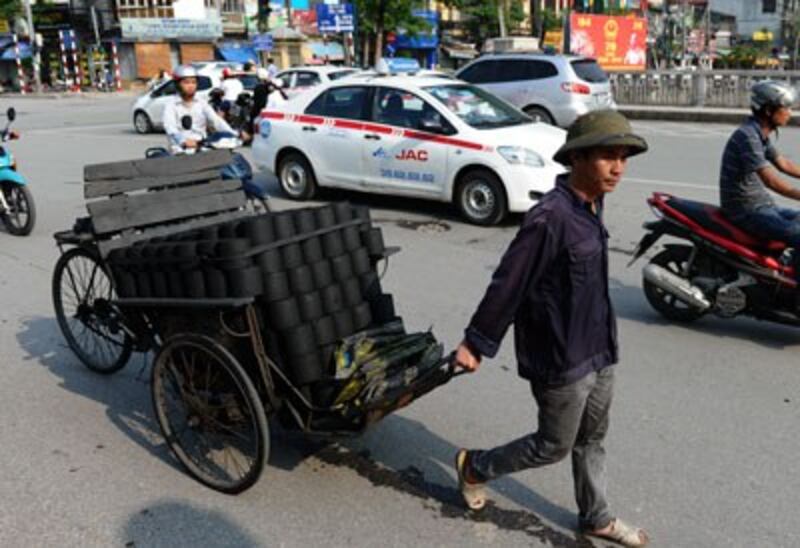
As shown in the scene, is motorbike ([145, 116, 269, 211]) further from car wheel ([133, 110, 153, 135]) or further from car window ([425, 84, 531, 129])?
car wheel ([133, 110, 153, 135])

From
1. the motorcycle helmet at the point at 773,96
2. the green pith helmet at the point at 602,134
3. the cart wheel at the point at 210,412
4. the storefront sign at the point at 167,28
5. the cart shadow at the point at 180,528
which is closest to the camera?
the green pith helmet at the point at 602,134

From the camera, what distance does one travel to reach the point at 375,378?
3.43 meters

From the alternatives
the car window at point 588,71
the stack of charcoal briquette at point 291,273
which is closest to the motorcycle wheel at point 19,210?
the stack of charcoal briquette at point 291,273

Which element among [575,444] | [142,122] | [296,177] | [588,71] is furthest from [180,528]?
[142,122]

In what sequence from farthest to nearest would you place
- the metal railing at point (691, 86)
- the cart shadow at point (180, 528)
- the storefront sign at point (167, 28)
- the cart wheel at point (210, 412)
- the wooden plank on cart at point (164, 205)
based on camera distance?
the storefront sign at point (167, 28)
the metal railing at point (691, 86)
the wooden plank on cart at point (164, 205)
the cart wheel at point (210, 412)
the cart shadow at point (180, 528)

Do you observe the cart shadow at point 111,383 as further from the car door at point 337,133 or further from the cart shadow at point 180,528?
the car door at point 337,133

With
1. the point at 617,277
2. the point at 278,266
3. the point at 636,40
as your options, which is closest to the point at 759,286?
the point at 617,277

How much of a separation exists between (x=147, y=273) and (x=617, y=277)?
14.0 ft

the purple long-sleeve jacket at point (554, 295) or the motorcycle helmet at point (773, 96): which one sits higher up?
the motorcycle helmet at point (773, 96)

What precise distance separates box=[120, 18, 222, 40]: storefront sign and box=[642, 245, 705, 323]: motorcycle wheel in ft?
151

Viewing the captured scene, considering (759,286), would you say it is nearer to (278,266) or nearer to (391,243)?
(278,266)

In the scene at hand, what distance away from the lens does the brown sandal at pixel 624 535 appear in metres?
3.11

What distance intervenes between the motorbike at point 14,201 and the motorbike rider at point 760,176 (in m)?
6.93

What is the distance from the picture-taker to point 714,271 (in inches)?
215
